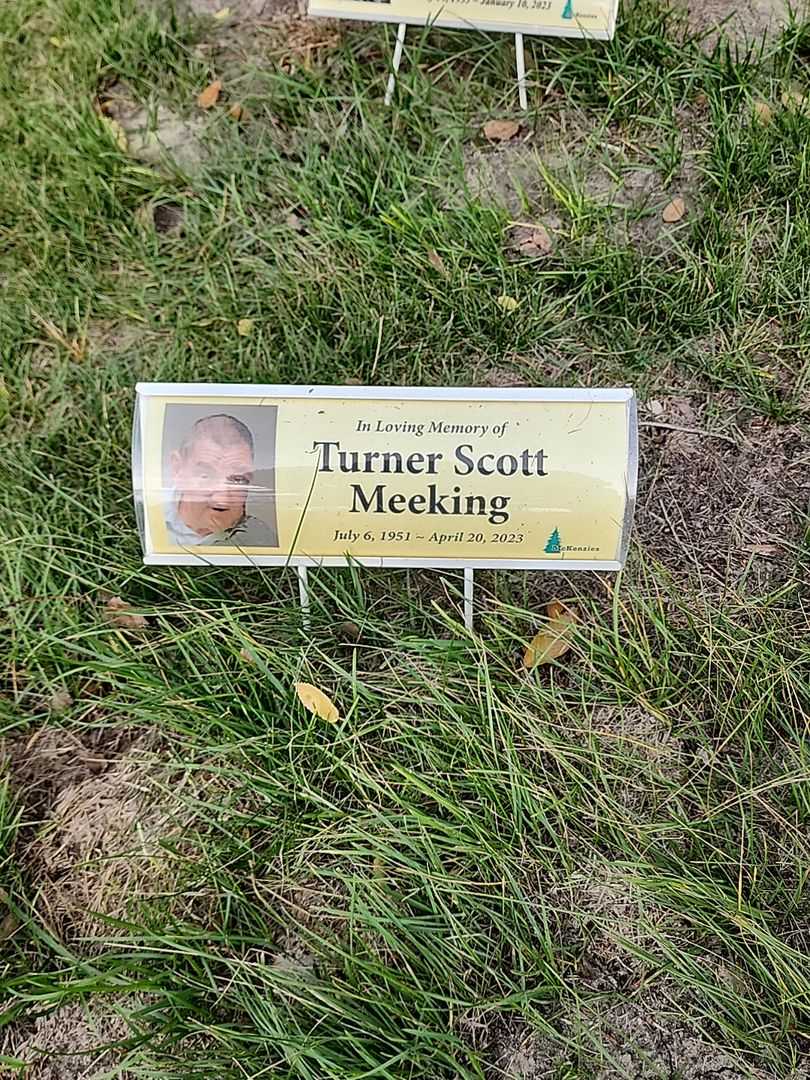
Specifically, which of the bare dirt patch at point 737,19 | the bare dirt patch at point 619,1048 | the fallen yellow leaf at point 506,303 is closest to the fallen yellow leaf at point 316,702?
the bare dirt patch at point 619,1048

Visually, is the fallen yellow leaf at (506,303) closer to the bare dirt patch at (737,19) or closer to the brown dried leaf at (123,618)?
the bare dirt patch at (737,19)

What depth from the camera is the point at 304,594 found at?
5.68 feet

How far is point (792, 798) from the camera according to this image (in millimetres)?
1661

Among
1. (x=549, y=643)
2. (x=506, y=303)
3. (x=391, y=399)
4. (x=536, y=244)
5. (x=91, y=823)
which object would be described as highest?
(x=536, y=244)

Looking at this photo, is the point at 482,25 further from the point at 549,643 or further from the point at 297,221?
the point at 549,643

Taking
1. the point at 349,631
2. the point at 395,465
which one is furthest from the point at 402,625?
the point at 395,465

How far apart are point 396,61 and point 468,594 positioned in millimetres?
1354

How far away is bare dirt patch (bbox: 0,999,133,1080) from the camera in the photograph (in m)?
1.56

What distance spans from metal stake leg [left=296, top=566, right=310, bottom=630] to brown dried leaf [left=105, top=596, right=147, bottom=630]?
0.34m

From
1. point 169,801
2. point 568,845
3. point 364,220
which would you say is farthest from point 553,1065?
point 364,220

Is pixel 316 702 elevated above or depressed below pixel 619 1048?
above

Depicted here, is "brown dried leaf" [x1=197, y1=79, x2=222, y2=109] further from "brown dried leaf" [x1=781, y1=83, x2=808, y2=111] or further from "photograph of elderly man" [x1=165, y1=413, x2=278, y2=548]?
"brown dried leaf" [x1=781, y1=83, x2=808, y2=111]

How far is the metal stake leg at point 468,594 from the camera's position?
1.69 meters

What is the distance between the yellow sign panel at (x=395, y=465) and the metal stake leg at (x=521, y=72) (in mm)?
1029
